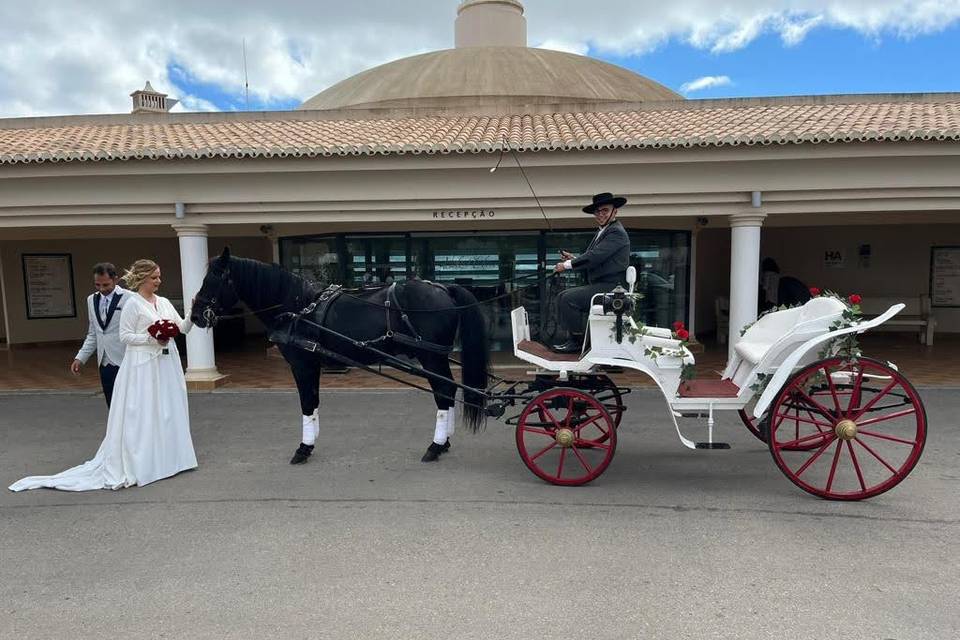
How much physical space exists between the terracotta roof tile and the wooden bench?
11.5 feet

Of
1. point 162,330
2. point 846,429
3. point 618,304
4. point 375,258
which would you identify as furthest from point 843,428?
point 375,258

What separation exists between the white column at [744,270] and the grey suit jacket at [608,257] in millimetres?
4050

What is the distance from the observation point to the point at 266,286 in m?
4.84

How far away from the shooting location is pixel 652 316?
10.5 metres

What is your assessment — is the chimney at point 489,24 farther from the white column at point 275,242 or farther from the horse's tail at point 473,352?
the horse's tail at point 473,352

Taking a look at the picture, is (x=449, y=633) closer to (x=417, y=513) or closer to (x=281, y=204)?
(x=417, y=513)

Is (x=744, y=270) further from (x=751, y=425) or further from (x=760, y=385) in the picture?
(x=760, y=385)

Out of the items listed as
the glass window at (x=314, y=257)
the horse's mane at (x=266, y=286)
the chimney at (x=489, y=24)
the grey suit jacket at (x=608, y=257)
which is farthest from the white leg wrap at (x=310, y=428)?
the chimney at (x=489, y=24)

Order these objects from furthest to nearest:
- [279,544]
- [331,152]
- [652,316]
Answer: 1. [652,316]
2. [331,152]
3. [279,544]

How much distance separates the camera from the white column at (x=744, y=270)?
7801 mm

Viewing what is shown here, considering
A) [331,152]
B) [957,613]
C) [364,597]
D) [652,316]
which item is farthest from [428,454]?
[652,316]

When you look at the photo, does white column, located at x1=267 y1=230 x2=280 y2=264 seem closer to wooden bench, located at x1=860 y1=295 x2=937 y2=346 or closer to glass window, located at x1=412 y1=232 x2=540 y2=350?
glass window, located at x1=412 y1=232 x2=540 y2=350

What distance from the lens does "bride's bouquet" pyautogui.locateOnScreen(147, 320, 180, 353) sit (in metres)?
4.50

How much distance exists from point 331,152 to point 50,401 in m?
4.76
